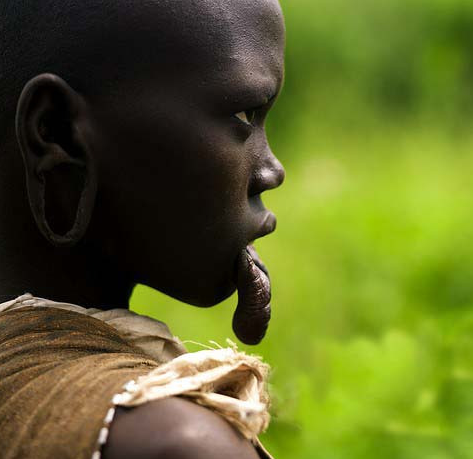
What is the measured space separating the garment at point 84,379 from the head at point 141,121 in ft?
0.28

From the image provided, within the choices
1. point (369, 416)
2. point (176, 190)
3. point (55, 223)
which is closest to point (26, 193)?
point (55, 223)

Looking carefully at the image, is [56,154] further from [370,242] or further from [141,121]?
[370,242]

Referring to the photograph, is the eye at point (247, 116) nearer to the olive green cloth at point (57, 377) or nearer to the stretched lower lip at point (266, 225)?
the stretched lower lip at point (266, 225)

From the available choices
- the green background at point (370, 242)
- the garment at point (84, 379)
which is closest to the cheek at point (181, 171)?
the garment at point (84, 379)

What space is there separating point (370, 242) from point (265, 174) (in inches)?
72.1

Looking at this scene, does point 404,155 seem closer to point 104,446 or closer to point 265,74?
point 265,74

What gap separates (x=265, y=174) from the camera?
4.16ft

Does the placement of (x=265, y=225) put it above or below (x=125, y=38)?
below

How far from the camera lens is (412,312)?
2.86 m

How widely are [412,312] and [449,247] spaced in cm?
21

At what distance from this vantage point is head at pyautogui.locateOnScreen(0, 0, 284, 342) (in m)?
1.20

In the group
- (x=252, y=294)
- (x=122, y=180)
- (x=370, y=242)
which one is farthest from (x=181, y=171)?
(x=370, y=242)

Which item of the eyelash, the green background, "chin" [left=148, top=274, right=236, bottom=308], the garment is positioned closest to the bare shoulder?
the garment

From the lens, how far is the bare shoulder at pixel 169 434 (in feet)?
3.53
